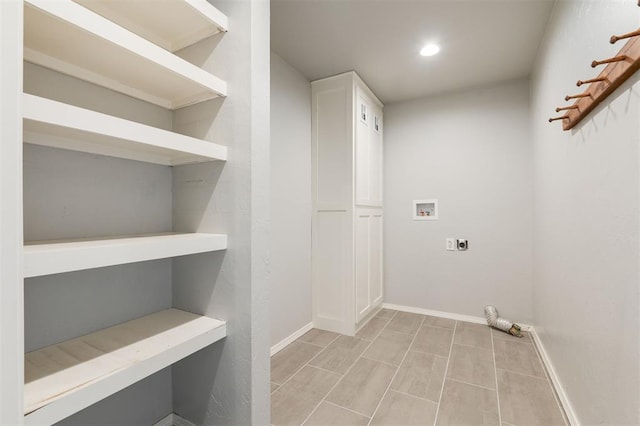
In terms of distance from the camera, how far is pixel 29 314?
99 centimetres

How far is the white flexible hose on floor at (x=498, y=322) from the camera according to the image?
8.70 feet

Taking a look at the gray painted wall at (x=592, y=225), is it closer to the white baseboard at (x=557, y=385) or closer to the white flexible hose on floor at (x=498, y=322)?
the white baseboard at (x=557, y=385)

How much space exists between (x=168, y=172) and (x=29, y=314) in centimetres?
75

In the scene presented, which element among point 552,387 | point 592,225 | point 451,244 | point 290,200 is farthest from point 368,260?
point 592,225

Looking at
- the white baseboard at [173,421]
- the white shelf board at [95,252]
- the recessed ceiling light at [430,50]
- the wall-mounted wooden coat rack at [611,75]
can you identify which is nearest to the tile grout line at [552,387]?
the wall-mounted wooden coat rack at [611,75]

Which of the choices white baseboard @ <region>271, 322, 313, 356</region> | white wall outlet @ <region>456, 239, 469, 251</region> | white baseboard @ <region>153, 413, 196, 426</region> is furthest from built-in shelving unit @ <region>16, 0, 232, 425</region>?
white wall outlet @ <region>456, 239, 469, 251</region>

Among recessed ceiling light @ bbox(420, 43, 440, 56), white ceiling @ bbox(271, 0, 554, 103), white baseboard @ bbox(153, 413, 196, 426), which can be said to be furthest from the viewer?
recessed ceiling light @ bbox(420, 43, 440, 56)

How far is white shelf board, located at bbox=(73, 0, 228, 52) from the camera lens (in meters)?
1.10

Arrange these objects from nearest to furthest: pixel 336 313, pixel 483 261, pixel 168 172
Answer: pixel 168 172 < pixel 336 313 < pixel 483 261

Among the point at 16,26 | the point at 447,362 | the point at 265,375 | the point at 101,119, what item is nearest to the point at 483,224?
the point at 447,362

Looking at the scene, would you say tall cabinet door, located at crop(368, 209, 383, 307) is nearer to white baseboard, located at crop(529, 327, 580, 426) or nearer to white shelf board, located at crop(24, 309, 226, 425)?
white baseboard, located at crop(529, 327, 580, 426)

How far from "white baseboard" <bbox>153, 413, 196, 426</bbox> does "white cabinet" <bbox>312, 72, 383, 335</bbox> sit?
5.10 ft

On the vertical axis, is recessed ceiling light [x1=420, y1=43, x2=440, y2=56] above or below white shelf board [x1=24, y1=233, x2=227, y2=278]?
above

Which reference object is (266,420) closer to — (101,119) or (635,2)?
(101,119)
